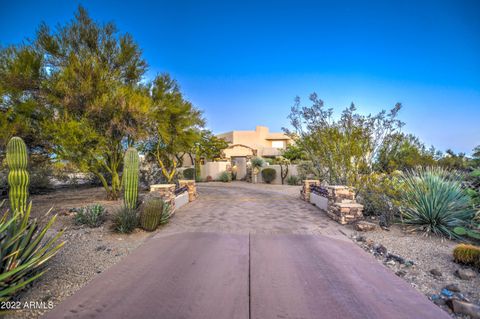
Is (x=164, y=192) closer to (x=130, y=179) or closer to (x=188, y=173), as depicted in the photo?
(x=130, y=179)

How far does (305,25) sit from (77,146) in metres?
11.8

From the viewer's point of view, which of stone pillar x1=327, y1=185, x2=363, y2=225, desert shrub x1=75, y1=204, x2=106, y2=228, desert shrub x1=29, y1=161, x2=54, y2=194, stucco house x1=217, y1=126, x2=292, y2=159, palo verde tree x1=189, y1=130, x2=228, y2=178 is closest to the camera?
desert shrub x1=75, y1=204, x2=106, y2=228

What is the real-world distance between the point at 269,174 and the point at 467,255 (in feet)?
53.9

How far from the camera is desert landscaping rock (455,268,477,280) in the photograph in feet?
10.8

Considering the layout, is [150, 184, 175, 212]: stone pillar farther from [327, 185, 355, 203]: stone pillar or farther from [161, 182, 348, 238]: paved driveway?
[327, 185, 355, 203]: stone pillar

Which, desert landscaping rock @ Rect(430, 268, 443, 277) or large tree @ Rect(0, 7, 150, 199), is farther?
large tree @ Rect(0, 7, 150, 199)

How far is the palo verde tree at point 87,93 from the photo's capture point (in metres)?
8.18

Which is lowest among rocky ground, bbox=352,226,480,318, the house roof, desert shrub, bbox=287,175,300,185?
rocky ground, bbox=352,226,480,318

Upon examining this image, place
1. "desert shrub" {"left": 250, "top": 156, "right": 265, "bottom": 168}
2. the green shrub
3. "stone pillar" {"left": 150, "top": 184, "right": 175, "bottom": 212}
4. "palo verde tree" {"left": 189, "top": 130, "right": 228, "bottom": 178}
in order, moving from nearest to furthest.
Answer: the green shrub, "stone pillar" {"left": 150, "top": 184, "right": 175, "bottom": 212}, "desert shrub" {"left": 250, "top": 156, "right": 265, "bottom": 168}, "palo verde tree" {"left": 189, "top": 130, "right": 228, "bottom": 178}

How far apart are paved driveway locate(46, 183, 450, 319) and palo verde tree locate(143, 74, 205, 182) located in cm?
721

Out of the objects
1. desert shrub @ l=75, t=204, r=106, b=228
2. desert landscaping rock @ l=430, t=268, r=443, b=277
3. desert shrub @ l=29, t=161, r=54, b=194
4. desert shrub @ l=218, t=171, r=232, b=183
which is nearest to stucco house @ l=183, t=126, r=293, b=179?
desert shrub @ l=218, t=171, r=232, b=183

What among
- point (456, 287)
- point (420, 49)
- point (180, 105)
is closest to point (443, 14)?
point (420, 49)

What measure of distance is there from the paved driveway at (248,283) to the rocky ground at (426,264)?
0.25 m

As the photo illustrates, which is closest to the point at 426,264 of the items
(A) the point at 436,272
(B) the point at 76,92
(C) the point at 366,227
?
(A) the point at 436,272
